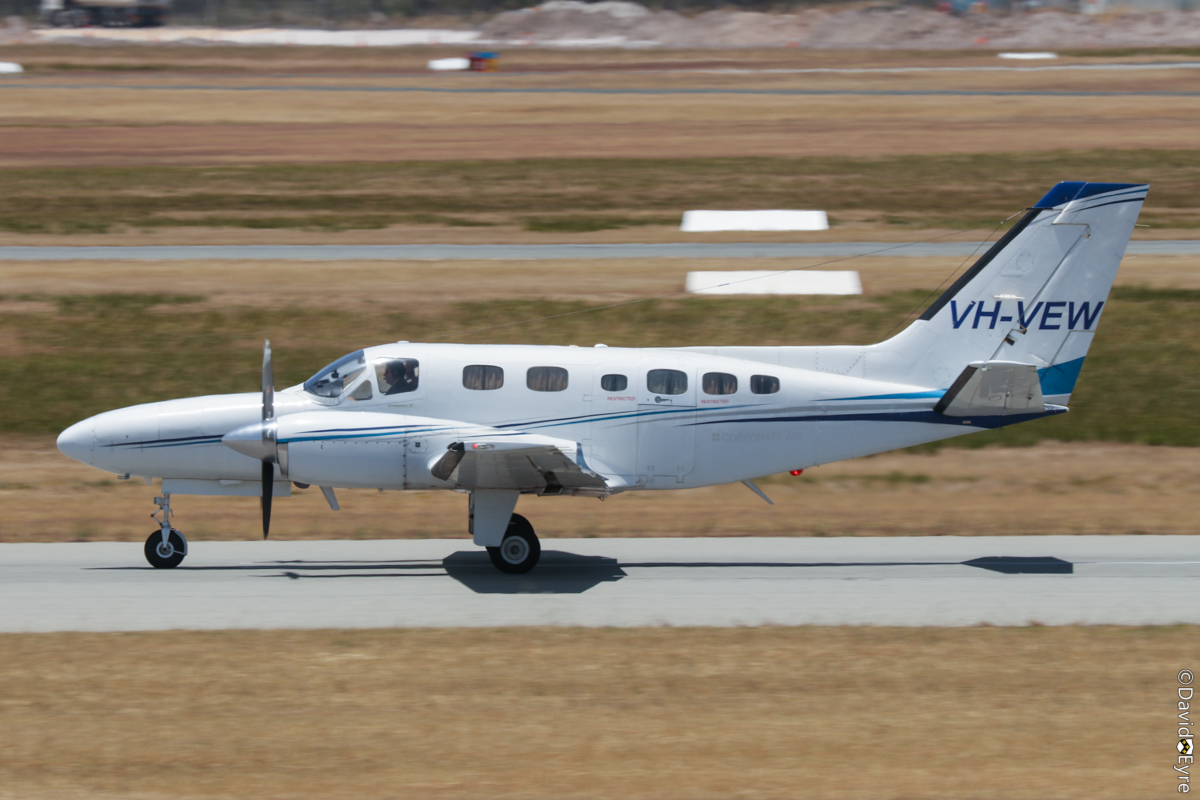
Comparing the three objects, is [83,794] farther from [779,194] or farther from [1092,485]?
[779,194]

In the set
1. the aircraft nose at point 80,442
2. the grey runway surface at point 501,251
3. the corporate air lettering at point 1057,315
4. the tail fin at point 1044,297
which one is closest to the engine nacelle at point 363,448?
the aircraft nose at point 80,442

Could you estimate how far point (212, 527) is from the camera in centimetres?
1870

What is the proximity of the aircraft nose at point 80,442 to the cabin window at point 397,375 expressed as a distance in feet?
11.8

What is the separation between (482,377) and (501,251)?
61.8 ft

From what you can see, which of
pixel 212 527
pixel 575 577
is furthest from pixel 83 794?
pixel 212 527

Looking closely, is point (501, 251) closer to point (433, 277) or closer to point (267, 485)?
point (433, 277)

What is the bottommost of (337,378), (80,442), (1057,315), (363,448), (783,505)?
(783,505)

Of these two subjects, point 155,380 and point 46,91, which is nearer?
point 155,380

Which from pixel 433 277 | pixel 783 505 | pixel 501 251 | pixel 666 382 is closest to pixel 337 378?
pixel 666 382

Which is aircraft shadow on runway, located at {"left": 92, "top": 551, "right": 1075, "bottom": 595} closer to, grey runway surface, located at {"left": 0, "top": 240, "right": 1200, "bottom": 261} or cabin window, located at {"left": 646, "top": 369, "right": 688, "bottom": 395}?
cabin window, located at {"left": 646, "top": 369, "right": 688, "bottom": 395}

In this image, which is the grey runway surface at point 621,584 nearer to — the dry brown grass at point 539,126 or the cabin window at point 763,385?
the cabin window at point 763,385

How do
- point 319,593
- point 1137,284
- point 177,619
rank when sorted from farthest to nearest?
point 1137,284, point 319,593, point 177,619

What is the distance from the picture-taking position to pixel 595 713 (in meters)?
11.5

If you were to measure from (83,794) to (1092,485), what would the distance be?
57.3 feet
